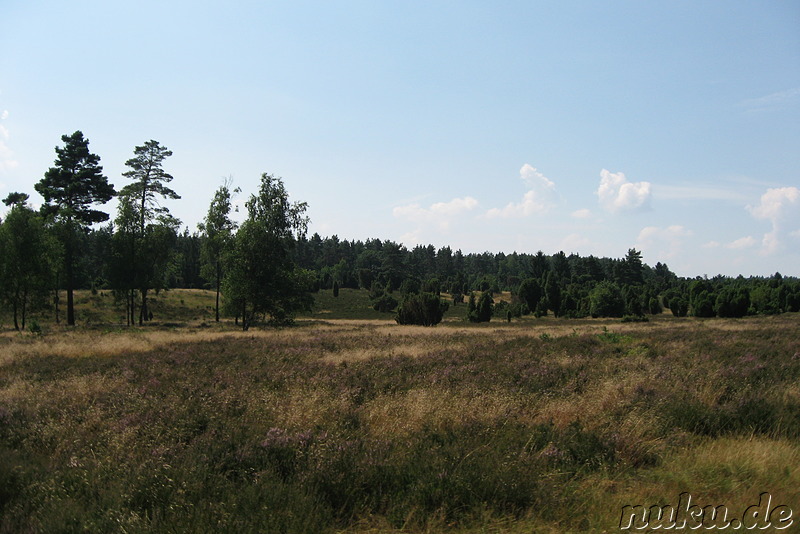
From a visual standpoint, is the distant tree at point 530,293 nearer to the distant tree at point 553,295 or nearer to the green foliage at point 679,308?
the distant tree at point 553,295

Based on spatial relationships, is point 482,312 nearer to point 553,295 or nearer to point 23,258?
point 553,295

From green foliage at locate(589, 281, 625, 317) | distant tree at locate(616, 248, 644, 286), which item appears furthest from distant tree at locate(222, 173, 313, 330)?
distant tree at locate(616, 248, 644, 286)

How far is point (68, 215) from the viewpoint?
35.9 m

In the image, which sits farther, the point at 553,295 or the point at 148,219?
the point at 553,295

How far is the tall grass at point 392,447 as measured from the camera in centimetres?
402

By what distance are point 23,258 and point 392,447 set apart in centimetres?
3929

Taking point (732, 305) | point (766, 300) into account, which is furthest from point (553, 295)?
point (766, 300)

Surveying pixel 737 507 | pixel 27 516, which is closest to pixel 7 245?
pixel 27 516

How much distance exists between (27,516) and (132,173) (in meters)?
40.9

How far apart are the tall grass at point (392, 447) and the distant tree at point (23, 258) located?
29057 mm

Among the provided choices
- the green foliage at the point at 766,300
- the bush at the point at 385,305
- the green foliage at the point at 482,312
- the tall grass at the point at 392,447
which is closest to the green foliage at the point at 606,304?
the green foliage at the point at 766,300

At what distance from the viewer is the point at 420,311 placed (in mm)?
46281

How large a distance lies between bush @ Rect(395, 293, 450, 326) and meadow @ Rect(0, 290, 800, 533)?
35430mm

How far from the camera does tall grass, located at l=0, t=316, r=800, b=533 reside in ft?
13.2
